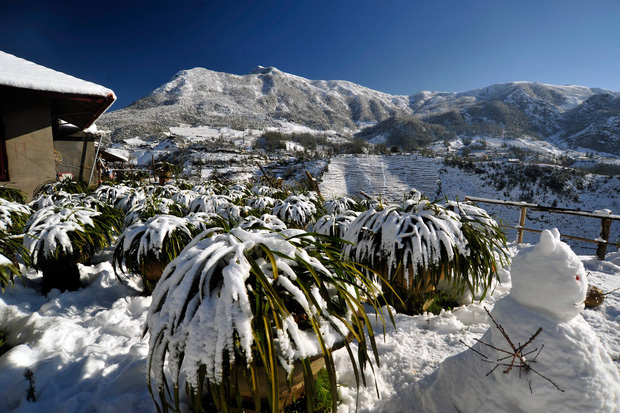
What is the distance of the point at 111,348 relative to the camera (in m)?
1.74

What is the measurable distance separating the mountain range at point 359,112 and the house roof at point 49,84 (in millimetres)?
41892

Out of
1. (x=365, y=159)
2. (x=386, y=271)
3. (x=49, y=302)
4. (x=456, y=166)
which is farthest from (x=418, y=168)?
(x=49, y=302)

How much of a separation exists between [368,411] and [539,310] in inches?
36.4

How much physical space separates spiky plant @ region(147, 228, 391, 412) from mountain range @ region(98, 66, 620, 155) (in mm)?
44617

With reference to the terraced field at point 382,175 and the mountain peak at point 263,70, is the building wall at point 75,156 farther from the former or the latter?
the mountain peak at point 263,70

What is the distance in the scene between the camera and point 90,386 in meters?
1.39

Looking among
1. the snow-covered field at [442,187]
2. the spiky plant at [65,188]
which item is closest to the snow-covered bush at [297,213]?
the spiky plant at [65,188]

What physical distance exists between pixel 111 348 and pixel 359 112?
105 m

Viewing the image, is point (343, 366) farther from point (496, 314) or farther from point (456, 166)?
point (456, 166)

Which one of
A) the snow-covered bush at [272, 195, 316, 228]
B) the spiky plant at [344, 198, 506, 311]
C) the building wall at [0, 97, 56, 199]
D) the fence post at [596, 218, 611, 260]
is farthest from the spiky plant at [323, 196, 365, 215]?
the building wall at [0, 97, 56, 199]

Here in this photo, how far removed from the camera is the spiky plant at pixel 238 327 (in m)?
0.84

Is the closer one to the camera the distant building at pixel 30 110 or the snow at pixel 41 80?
the snow at pixel 41 80

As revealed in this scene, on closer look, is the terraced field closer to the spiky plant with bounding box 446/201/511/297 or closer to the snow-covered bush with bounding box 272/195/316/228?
the snow-covered bush with bounding box 272/195/316/228

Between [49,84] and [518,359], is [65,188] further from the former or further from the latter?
[518,359]
